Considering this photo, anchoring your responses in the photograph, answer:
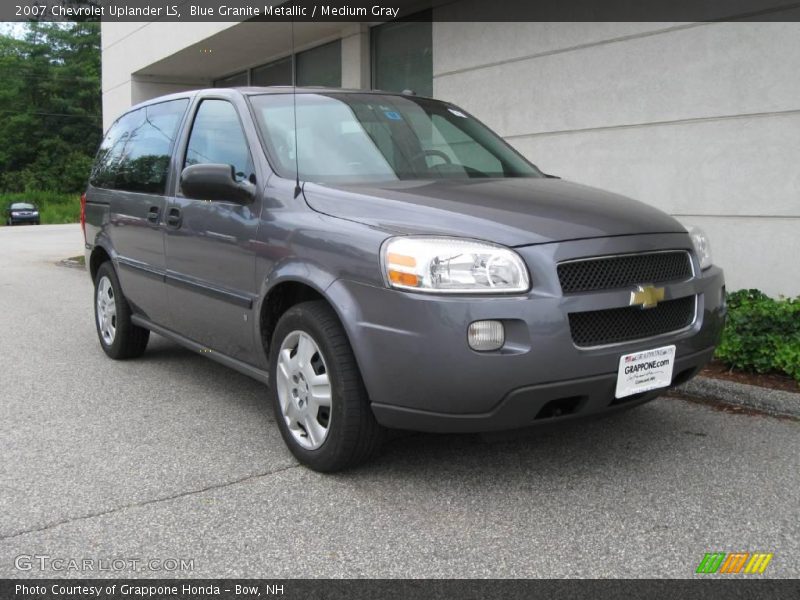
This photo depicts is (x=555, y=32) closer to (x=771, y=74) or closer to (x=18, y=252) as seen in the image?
(x=771, y=74)

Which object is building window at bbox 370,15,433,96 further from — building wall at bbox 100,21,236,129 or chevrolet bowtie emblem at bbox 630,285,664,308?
chevrolet bowtie emblem at bbox 630,285,664,308

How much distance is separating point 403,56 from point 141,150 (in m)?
5.70

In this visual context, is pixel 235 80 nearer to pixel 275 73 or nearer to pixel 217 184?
pixel 275 73

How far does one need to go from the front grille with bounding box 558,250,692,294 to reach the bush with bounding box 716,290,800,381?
1.71 meters

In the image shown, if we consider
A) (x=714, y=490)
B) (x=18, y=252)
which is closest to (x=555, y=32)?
(x=714, y=490)

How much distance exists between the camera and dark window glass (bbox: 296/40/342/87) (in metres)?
12.3

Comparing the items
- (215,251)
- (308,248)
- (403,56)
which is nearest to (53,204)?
(403,56)

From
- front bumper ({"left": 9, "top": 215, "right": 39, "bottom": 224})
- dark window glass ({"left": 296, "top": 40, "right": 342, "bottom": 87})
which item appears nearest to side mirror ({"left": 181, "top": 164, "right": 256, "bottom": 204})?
dark window glass ({"left": 296, "top": 40, "right": 342, "bottom": 87})

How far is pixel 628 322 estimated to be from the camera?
11.5 feet

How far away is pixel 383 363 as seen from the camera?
11.1 ft

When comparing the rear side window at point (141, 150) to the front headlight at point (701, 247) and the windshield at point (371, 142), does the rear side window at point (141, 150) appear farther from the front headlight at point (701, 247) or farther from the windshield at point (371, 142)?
the front headlight at point (701, 247)

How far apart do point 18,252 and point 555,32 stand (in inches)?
623

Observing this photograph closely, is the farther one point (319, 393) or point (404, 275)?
point (319, 393)

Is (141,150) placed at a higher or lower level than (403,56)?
lower
